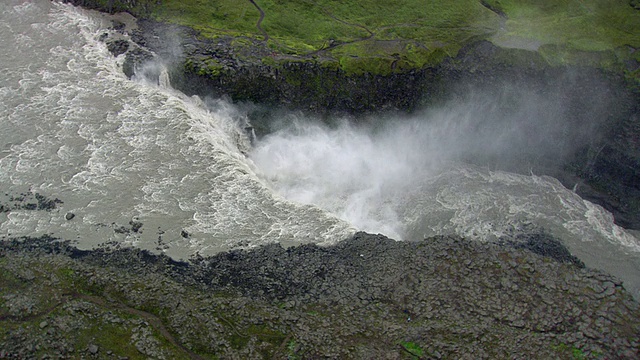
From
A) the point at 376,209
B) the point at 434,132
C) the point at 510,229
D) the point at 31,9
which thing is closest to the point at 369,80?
the point at 434,132

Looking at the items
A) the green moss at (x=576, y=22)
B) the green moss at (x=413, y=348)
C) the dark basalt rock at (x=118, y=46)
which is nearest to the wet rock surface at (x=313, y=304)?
the green moss at (x=413, y=348)

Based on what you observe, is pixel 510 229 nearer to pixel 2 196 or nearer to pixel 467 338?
pixel 467 338

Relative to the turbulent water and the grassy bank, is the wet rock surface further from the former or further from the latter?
the grassy bank

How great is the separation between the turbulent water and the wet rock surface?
2.92 m

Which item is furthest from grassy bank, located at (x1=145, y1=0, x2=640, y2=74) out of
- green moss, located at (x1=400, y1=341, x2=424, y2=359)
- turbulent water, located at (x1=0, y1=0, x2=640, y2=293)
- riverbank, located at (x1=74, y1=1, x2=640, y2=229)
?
green moss, located at (x1=400, y1=341, x2=424, y2=359)

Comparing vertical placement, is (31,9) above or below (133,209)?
above

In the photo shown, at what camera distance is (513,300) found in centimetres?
3584

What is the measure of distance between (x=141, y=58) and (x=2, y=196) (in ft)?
65.6

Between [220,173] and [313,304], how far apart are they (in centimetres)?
1530

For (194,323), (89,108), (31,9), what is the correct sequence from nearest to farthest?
(194,323), (89,108), (31,9)

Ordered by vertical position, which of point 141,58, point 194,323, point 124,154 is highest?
point 141,58

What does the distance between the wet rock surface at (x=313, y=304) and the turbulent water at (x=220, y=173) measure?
9.58 feet

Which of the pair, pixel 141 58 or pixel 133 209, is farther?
pixel 141 58

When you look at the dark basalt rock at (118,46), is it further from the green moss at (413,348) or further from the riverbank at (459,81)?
the green moss at (413,348)
